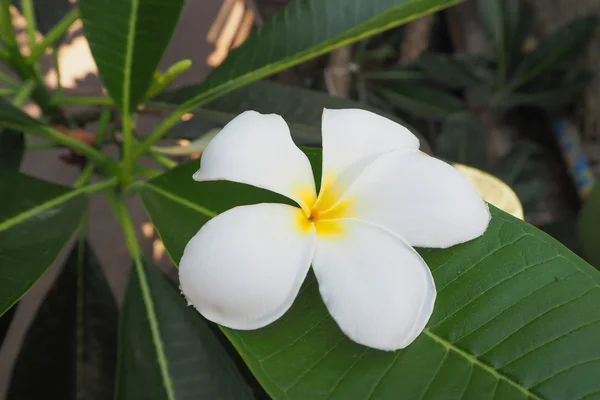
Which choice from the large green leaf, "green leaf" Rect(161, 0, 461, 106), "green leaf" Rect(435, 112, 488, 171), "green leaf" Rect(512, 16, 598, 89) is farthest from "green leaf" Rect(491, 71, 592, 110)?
the large green leaf

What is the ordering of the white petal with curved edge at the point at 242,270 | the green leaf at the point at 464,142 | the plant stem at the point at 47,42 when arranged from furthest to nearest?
1. the green leaf at the point at 464,142
2. the plant stem at the point at 47,42
3. the white petal with curved edge at the point at 242,270

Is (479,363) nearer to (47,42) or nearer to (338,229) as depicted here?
(338,229)

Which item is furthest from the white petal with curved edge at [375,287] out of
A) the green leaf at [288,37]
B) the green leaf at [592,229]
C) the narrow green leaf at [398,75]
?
the narrow green leaf at [398,75]

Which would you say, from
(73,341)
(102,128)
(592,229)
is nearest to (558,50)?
(592,229)

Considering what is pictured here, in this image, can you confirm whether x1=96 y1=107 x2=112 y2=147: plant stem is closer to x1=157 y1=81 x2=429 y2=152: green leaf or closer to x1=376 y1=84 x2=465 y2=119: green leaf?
x1=157 y1=81 x2=429 y2=152: green leaf

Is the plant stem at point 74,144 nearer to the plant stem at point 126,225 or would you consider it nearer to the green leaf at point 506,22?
the plant stem at point 126,225

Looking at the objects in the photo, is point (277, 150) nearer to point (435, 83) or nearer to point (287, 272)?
point (287, 272)
